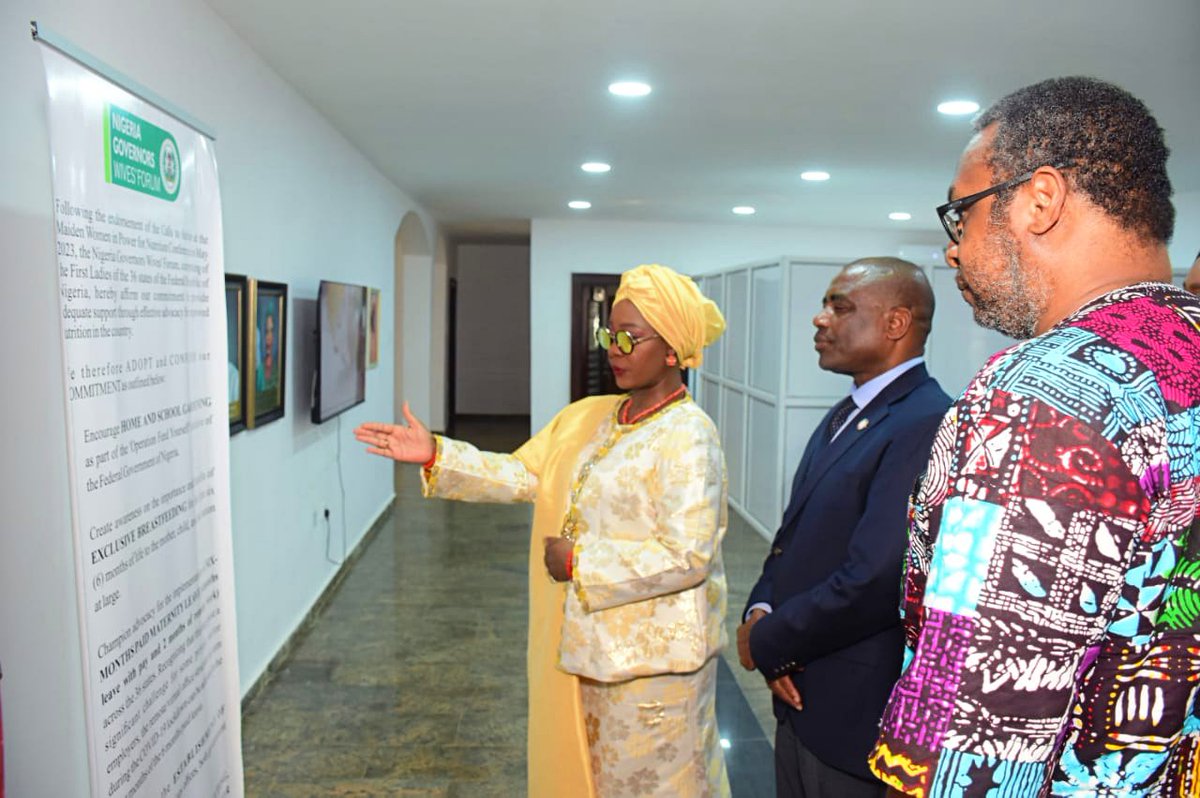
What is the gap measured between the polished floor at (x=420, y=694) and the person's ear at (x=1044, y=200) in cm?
240

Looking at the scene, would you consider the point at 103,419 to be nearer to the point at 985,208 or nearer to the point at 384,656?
the point at 985,208

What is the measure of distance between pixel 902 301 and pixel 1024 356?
1151 millimetres

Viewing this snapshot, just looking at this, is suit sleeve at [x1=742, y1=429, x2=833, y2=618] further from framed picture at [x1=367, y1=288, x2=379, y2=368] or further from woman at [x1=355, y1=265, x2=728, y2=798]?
framed picture at [x1=367, y1=288, x2=379, y2=368]

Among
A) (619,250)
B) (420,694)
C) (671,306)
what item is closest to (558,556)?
(671,306)

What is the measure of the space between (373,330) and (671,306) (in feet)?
15.4

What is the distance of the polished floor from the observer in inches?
115

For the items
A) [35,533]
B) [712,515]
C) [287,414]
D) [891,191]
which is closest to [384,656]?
[287,414]

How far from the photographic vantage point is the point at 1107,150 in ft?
2.63

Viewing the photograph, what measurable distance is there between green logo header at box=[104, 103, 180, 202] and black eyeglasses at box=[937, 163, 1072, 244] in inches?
50.3

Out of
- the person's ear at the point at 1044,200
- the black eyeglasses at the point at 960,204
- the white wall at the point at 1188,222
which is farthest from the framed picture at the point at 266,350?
the white wall at the point at 1188,222

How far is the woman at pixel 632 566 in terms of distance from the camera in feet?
5.95

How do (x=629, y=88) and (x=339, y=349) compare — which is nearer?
(x=629, y=88)

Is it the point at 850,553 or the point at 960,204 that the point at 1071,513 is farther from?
the point at 850,553

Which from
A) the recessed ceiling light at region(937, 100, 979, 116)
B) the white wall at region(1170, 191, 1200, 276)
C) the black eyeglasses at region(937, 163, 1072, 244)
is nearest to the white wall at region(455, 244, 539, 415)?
the white wall at region(1170, 191, 1200, 276)
